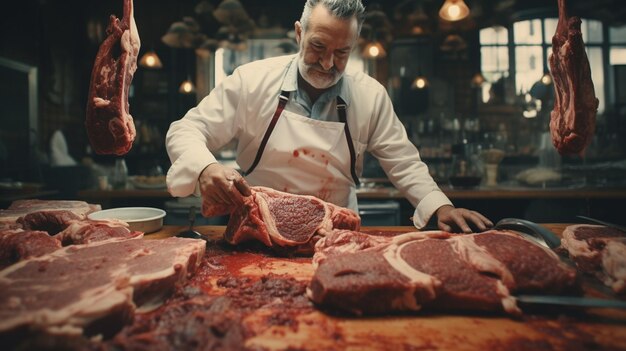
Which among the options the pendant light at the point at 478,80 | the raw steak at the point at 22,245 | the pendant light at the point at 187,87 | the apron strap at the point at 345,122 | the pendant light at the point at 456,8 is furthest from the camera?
the pendant light at the point at 478,80

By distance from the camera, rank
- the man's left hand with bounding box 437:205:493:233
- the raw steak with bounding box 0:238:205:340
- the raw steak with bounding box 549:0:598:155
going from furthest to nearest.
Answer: the man's left hand with bounding box 437:205:493:233 → the raw steak with bounding box 549:0:598:155 → the raw steak with bounding box 0:238:205:340

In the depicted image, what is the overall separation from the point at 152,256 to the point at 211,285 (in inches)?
12.1

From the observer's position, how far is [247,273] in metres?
2.16

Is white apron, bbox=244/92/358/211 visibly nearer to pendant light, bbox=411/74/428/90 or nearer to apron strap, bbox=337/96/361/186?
apron strap, bbox=337/96/361/186

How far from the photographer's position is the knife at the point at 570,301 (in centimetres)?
160

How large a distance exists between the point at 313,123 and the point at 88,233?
5.77 ft

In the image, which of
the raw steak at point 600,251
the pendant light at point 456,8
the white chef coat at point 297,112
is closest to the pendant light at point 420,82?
the pendant light at point 456,8

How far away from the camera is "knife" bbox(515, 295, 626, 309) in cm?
160

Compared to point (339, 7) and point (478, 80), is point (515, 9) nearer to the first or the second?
point (478, 80)

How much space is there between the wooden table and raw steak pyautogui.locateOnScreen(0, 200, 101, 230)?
6.13ft

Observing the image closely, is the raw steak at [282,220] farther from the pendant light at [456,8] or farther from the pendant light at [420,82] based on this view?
the pendant light at [420,82]

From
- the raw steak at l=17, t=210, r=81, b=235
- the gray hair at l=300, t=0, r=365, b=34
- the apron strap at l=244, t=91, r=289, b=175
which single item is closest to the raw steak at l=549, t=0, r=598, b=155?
the gray hair at l=300, t=0, r=365, b=34

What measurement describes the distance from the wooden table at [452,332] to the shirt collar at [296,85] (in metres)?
2.10

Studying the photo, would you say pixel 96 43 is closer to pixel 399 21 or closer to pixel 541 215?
pixel 399 21
